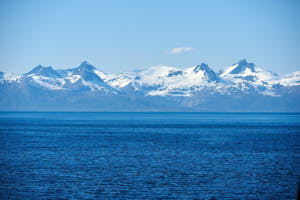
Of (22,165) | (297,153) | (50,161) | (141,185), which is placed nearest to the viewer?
(141,185)

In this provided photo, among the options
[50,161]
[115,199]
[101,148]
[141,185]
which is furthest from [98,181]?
[101,148]

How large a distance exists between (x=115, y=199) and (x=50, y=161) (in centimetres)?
2440

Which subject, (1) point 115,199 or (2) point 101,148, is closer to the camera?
(1) point 115,199

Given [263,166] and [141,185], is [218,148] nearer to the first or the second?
[263,166]

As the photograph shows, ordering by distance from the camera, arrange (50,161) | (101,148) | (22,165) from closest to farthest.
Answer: (22,165), (50,161), (101,148)

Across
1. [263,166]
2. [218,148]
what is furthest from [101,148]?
[263,166]

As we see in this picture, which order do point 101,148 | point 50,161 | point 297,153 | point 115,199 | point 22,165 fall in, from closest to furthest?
point 115,199
point 22,165
point 50,161
point 297,153
point 101,148

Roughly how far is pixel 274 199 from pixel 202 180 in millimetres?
9494

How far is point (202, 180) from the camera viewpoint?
166 ft

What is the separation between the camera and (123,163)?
62812 mm

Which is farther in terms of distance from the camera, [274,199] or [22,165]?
[22,165]

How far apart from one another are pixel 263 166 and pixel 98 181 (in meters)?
22.4

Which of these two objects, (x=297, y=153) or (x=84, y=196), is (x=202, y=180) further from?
(x=297, y=153)

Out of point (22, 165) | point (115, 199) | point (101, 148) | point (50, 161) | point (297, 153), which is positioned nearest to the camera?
point (115, 199)
